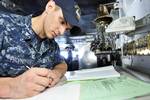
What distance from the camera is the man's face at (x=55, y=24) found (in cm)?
127

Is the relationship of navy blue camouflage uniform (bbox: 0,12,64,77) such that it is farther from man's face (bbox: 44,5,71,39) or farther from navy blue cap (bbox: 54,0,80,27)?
Answer: navy blue cap (bbox: 54,0,80,27)

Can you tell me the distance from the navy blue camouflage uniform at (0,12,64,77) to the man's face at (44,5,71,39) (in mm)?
97

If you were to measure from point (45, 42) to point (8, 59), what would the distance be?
11.4 inches

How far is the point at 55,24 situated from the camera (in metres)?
1.31

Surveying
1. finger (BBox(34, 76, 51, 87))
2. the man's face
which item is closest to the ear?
the man's face

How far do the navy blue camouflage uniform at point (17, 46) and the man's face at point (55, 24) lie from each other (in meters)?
0.10

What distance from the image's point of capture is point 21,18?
1.41 metres

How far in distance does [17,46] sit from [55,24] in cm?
24

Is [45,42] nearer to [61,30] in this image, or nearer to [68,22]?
[61,30]

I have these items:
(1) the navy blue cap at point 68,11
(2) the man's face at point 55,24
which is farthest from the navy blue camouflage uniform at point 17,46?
(1) the navy blue cap at point 68,11

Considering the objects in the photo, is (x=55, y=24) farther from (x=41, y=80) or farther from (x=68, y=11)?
(x=41, y=80)

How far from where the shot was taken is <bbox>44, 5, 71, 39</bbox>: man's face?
1274 millimetres

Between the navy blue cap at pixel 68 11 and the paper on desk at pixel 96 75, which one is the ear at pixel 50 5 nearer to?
the navy blue cap at pixel 68 11

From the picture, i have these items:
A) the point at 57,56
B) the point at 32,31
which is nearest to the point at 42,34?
the point at 32,31
